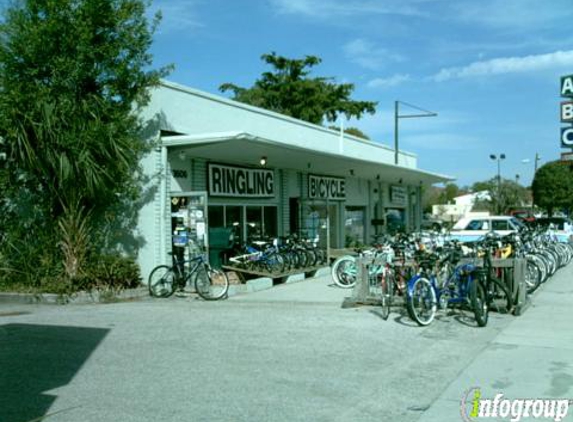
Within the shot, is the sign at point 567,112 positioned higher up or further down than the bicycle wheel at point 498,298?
higher up

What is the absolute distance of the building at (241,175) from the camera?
1425 centimetres

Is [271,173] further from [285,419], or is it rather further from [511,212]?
[511,212]

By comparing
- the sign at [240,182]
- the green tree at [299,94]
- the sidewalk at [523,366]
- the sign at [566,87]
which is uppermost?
the green tree at [299,94]

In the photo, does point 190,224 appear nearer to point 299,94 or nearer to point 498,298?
point 498,298

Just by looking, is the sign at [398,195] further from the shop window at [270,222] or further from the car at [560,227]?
the shop window at [270,222]

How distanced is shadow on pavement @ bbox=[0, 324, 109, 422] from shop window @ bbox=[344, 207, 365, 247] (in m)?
16.9

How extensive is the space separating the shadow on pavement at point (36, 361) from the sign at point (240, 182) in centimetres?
733

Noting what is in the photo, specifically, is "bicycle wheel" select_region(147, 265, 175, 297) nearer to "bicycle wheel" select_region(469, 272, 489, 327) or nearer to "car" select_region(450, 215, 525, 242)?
"bicycle wheel" select_region(469, 272, 489, 327)

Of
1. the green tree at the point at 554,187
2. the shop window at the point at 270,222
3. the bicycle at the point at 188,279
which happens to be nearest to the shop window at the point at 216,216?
the shop window at the point at 270,222

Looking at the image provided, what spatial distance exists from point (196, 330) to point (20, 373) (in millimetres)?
2899

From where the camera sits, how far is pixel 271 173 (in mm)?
A: 18906

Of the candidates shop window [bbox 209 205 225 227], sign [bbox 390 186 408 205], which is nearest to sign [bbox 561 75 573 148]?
sign [bbox 390 186 408 205]

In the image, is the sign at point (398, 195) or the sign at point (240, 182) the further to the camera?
the sign at point (398, 195)

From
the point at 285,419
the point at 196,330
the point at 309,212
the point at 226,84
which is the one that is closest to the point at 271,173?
the point at 309,212
